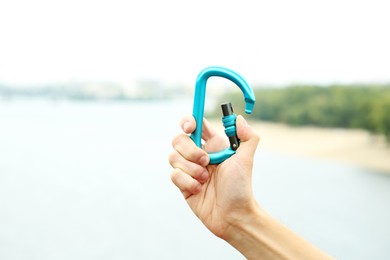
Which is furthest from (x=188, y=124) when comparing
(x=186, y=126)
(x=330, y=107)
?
(x=330, y=107)

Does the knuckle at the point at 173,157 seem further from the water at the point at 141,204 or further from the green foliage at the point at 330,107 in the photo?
the green foliage at the point at 330,107

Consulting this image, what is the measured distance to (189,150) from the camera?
76 cm

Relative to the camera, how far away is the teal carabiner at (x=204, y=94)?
0.72m

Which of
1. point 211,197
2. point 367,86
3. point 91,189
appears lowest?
point 91,189

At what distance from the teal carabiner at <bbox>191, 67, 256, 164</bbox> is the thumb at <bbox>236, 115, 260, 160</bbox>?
0.05ft

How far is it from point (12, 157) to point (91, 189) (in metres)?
1.59

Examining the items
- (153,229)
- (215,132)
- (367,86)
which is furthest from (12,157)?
(215,132)

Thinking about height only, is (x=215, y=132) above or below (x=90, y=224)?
above

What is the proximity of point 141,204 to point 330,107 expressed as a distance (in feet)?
7.78

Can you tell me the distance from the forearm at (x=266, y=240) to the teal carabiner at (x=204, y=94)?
0.33 feet

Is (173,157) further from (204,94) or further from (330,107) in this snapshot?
(330,107)

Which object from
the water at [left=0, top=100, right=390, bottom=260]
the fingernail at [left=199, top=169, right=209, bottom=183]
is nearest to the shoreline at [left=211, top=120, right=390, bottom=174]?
the water at [left=0, top=100, right=390, bottom=260]

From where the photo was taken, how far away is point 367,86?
18.0 ft

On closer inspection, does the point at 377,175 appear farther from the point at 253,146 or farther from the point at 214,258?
the point at 253,146
